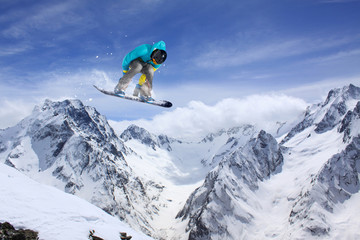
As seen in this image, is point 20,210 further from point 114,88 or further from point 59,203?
point 114,88

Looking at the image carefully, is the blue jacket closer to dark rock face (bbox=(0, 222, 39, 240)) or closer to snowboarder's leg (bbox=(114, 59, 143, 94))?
snowboarder's leg (bbox=(114, 59, 143, 94))

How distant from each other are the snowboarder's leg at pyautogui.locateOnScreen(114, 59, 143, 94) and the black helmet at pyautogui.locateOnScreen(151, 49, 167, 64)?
1.25 m

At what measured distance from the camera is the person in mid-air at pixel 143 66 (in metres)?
16.6

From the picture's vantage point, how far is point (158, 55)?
16.6 m

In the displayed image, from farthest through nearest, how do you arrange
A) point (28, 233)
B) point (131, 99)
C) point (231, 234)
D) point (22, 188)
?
point (231, 234)
point (131, 99)
point (22, 188)
point (28, 233)

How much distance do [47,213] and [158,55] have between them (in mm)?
11622

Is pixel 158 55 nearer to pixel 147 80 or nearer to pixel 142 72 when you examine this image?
pixel 142 72

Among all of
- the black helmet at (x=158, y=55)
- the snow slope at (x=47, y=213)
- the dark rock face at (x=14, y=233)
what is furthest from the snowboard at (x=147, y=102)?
the dark rock face at (x=14, y=233)

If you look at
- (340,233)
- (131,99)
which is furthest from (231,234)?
(131,99)

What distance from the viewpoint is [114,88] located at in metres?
18.9

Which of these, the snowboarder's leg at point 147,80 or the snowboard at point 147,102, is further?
the snowboard at point 147,102

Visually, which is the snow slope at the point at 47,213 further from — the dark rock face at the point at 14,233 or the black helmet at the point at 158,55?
the black helmet at the point at 158,55

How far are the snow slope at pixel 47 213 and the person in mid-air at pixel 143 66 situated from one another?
8.42 m

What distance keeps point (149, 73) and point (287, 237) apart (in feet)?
665
